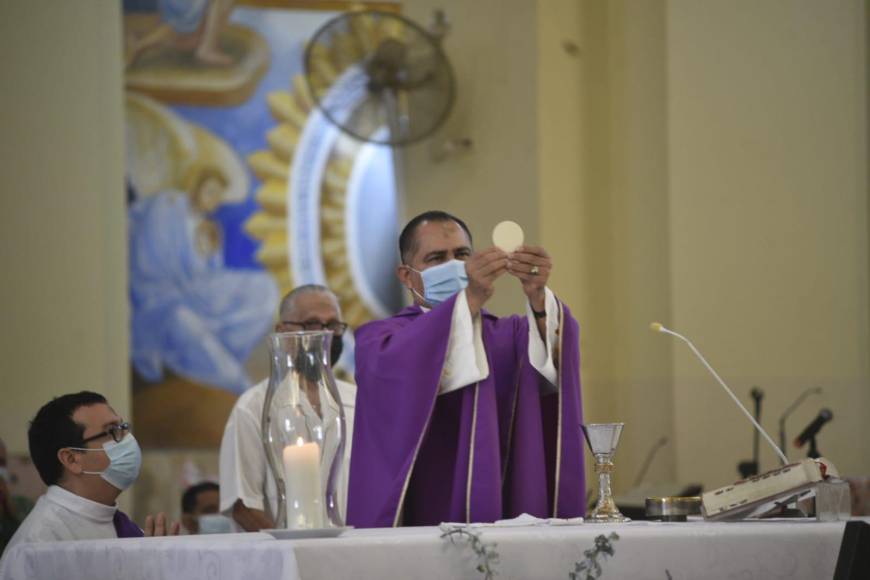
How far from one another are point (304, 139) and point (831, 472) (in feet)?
24.1

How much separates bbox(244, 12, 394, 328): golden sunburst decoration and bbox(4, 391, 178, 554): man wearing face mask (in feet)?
19.4

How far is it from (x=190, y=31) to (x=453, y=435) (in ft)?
22.1

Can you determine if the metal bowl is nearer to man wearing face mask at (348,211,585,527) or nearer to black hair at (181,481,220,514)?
man wearing face mask at (348,211,585,527)

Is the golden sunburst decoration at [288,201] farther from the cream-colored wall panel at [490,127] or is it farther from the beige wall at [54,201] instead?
the beige wall at [54,201]

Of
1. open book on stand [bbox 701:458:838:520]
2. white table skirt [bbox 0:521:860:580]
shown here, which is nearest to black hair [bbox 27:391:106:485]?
white table skirt [bbox 0:521:860:580]

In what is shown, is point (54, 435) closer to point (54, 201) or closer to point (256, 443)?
point (256, 443)

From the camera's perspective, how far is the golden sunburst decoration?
999 cm

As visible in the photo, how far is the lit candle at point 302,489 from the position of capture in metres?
2.61

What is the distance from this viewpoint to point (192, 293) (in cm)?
991

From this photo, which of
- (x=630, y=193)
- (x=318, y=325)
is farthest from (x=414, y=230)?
(x=630, y=193)

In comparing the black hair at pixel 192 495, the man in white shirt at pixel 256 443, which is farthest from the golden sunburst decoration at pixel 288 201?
the man in white shirt at pixel 256 443

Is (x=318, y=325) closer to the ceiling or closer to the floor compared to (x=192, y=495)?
closer to the ceiling

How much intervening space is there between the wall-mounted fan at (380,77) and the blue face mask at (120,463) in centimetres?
513

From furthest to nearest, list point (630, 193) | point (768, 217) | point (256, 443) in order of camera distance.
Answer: point (630, 193), point (768, 217), point (256, 443)
